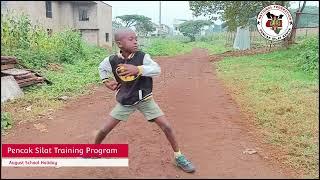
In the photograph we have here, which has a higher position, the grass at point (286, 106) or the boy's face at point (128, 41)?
the boy's face at point (128, 41)

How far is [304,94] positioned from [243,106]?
1.28 m

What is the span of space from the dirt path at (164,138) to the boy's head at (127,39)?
1.02 meters

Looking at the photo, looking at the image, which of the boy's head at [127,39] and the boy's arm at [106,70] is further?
the boy's arm at [106,70]

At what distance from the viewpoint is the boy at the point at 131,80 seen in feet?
10.2

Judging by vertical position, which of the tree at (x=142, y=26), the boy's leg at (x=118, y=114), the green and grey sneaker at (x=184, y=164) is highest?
the tree at (x=142, y=26)

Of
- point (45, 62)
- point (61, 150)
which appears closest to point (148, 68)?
point (61, 150)

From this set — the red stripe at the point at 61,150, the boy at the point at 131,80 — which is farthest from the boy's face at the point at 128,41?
the red stripe at the point at 61,150

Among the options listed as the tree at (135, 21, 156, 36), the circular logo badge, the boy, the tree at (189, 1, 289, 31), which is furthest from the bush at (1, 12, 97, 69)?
the tree at (189, 1, 289, 31)

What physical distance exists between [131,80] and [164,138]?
144cm

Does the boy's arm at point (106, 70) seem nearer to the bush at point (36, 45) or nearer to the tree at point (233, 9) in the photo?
the bush at point (36, 45)

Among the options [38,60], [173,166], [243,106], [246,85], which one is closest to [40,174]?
[173,166]

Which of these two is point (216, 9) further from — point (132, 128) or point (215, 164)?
point (215, 164)

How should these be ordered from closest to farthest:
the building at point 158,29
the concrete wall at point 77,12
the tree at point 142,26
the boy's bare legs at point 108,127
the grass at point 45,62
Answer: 1. the concrete wall at point 77,12
2. the boy's bare legs at point 108,127
3. the tree at point 142,26
4. the grass at point 45,62
5. the building at point 158,29

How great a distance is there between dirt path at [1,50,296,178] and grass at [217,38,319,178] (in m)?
0.25
